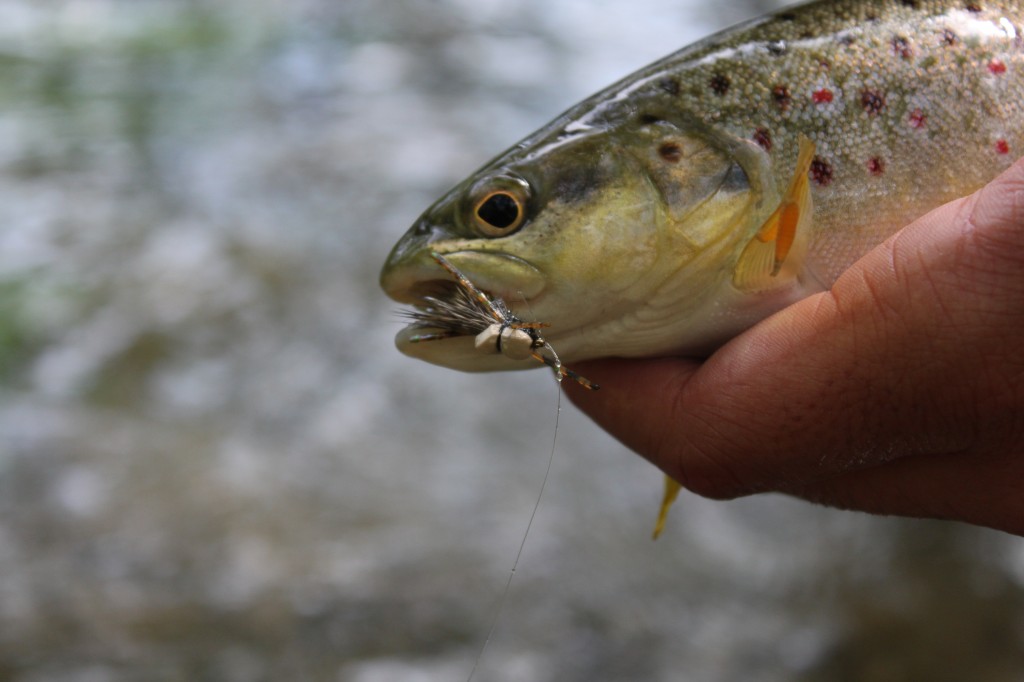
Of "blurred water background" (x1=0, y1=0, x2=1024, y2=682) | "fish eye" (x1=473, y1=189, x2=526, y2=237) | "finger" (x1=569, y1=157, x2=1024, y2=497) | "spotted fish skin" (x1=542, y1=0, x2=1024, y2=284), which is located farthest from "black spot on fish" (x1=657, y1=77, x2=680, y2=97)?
"blurred water background" (x1=0, y1=0, x2=1024, y2=682)

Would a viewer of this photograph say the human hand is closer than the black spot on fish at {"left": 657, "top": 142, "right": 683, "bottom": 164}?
Yes

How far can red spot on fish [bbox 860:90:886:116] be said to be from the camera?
5.71ft

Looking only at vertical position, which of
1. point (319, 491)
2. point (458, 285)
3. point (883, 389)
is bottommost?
point (319, 491)

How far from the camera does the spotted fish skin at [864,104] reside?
68.3 inches

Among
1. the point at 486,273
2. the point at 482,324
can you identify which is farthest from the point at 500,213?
the point at 482,324

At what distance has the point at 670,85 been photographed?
1.79 meters

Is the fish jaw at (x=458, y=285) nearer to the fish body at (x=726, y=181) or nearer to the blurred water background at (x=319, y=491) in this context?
the fish body at (x=726, y=181)

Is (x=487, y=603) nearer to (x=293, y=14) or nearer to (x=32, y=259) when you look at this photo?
(x=32, y=259)

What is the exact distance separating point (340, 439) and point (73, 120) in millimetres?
4841

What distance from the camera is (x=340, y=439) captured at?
16.4 feet

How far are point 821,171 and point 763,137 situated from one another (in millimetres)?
126

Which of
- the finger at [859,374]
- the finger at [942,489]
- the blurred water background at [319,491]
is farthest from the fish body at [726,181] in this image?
the blurred water background at [319,491]

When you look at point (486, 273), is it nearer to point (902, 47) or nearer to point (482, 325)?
point (482, 325)

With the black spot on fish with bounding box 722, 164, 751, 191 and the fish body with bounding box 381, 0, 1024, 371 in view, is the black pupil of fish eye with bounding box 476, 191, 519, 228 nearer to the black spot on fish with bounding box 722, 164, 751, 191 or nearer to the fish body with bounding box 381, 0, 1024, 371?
the fish body with bounding box 381, 0, 1024, 371
